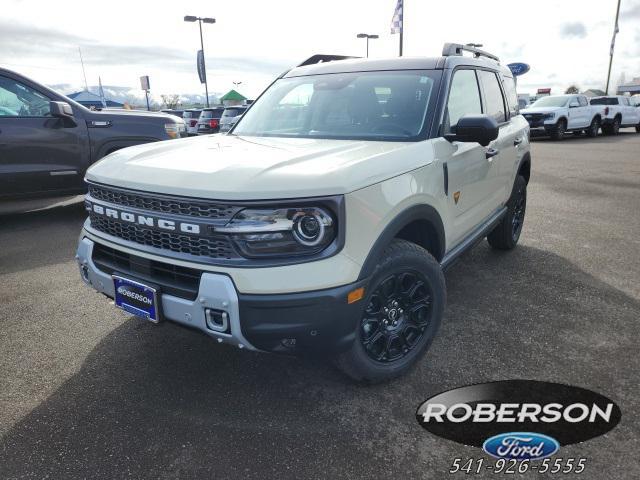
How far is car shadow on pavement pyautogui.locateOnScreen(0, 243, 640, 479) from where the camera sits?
6.92ft

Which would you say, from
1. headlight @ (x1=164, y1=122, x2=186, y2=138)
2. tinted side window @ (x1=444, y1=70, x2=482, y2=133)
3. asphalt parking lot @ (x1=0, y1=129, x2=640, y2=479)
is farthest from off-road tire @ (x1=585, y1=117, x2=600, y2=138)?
tinted side window @ (x1=444, y1=70, x2=482, y2=133)

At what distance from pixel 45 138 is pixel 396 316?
515 cm

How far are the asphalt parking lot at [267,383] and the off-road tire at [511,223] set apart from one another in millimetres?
400

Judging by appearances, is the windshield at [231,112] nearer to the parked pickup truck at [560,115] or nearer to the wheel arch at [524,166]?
the parked pickup truck at [560,115]

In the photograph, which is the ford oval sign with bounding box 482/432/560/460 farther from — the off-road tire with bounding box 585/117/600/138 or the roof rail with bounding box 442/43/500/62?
the off-road tire with bounding box 585/117/600/138

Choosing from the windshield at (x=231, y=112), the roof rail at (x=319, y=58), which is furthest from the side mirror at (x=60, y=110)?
the windshield at (x=231, y=112)

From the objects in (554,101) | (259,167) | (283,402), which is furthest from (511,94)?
(554,101)

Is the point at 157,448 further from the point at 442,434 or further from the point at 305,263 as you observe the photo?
the point at 442,434

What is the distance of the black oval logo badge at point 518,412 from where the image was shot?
2283mm

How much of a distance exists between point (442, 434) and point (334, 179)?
130 centimetres

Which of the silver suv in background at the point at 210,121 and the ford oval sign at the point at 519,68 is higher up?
the ford oval sign at the point at 519,68

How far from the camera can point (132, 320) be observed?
3426 mm

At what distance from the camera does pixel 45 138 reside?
19.0 ft

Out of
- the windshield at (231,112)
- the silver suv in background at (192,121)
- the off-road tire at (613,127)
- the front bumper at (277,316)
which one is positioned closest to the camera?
the front bumper at (277,316)
